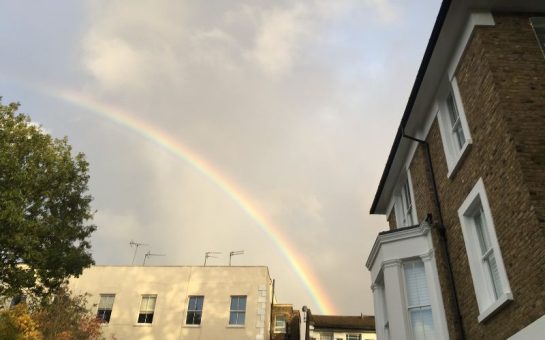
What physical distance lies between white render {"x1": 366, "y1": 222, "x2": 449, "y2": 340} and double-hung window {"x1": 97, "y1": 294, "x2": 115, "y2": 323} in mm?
20942

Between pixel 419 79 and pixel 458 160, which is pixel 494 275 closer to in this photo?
pixel 458 160

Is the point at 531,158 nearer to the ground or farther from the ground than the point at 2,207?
nearer to the ground

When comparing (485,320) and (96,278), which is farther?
(96,278)

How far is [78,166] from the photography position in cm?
1817

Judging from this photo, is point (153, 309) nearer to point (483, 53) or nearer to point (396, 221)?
point (396, 221)

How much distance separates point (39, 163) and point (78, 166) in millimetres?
1448

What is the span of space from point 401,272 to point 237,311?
1802cm

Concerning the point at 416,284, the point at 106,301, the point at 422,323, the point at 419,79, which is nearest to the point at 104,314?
the point at 106,301

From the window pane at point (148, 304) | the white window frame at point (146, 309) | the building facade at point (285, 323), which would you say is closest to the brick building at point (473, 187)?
the building facade at point (285, 323)

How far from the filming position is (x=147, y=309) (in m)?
30.4

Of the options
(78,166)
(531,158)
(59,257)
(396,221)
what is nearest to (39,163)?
(78,166)

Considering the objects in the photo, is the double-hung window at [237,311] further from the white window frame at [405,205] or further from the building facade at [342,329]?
the white window frame at [405,205]

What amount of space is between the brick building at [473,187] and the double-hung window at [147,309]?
748 inches

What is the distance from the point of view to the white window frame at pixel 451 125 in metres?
11.3
